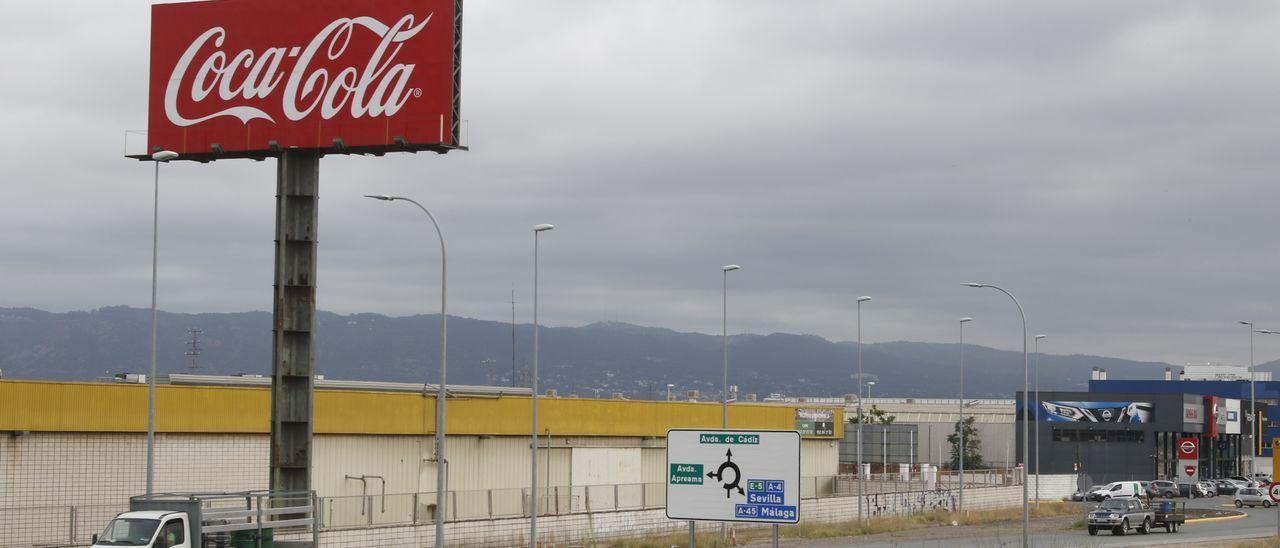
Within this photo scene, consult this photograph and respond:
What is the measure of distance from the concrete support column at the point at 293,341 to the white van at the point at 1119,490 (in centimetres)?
5294

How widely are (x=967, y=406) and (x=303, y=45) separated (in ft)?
459

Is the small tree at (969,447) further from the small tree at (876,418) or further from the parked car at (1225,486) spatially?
the parked car at (1225,486)

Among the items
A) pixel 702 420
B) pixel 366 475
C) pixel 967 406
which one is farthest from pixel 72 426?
pixel 967 406

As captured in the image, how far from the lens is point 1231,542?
5072 centimetres

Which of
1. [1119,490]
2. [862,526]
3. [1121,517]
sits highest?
[1121,517]

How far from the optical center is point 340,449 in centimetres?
5175

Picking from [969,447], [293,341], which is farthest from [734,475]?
[969,447]

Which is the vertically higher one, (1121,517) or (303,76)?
(303,76)

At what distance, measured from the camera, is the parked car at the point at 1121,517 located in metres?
60.2

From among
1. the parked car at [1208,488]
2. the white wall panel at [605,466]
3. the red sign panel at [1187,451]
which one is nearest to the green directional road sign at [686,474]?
the red sign panel at [1187,451]

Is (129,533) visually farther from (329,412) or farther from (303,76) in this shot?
(329,412)

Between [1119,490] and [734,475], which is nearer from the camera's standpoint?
[734,475]

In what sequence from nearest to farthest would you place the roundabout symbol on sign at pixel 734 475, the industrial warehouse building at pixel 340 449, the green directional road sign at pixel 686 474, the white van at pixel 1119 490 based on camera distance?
the roundabout symbol on sign at pixel 734 475, the green directional road sign at pixel 686 474, the industrial warehouse building at pixel 340 449, the white van at pixel 1119 490

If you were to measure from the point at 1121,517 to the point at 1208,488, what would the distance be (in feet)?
163
